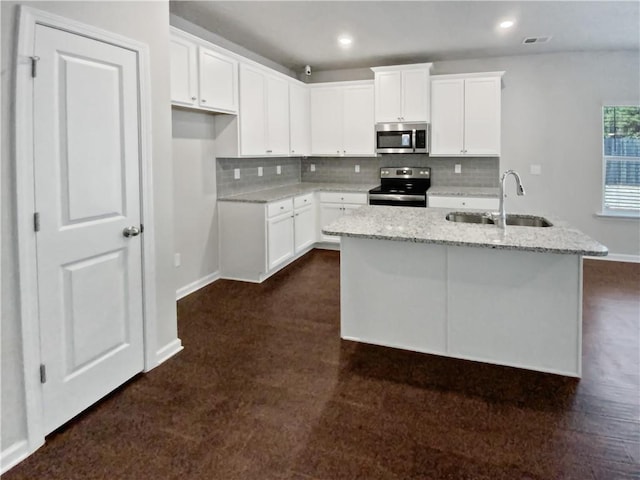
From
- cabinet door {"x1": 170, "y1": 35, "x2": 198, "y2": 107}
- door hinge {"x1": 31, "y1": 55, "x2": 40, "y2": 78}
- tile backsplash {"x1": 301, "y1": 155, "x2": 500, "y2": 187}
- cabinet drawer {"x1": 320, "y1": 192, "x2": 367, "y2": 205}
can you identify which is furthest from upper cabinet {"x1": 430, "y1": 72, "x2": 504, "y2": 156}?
door hinge {"x1": 31, "y1": 55, "x2": 40, "y2": 78}

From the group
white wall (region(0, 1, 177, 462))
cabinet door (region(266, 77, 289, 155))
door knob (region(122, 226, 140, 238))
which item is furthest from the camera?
cabinet door (region(266, 77, 289, 155))

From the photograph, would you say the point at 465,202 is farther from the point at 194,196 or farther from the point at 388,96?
the point at 194,196

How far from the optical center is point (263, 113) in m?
5.10

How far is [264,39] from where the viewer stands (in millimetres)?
4902

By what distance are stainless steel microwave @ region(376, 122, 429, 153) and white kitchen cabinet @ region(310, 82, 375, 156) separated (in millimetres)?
180

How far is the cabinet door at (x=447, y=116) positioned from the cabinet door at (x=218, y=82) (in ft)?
8.77

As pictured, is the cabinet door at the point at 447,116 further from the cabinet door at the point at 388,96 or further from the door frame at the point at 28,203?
the door frame at the point at 28,203

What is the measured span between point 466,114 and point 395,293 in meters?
3.52

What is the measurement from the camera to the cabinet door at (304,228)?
221 inches

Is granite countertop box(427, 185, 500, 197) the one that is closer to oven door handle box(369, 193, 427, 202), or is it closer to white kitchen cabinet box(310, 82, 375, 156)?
oven door handle box(369, 193, 427, 202)

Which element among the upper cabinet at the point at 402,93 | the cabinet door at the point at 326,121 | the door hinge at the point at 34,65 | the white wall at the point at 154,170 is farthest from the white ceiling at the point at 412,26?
the door hinge at the point at 34,65

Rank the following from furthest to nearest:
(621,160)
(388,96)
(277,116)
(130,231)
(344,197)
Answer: (344,197) < (388,96) < (621,160) < (277,116) < (130,231)

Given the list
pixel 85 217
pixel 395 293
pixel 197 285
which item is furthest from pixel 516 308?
pixel 197 285

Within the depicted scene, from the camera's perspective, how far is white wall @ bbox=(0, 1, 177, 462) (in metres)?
1.88
